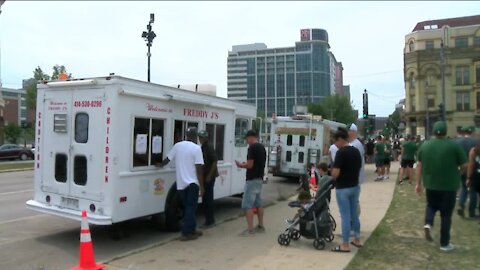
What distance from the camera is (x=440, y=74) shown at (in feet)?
243

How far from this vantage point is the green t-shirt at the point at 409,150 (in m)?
16.7

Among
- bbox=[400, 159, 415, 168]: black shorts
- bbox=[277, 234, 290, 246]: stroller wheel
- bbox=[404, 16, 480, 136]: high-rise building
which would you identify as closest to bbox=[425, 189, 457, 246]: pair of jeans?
bbox=[277, 234, 290, 246]: stroller wheel

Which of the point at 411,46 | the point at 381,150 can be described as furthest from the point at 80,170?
the point at 411,46

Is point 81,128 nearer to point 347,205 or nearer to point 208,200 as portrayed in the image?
point 208,200

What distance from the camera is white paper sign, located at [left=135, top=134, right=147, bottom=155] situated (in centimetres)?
809

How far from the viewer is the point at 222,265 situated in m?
6.55

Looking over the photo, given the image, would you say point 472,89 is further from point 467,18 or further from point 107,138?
point 107,138

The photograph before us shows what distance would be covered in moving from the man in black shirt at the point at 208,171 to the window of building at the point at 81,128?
205 cm

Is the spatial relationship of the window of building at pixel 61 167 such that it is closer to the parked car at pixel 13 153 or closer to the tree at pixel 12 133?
the parked car at pixel 13 153

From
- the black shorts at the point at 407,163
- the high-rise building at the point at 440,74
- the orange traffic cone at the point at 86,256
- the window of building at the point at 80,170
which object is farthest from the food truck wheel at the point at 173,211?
the high-rise building at the point at 440,74

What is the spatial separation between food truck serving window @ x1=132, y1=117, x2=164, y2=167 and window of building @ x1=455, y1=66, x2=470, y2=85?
73.7 meters

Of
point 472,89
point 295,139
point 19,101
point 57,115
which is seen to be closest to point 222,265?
point 57,115

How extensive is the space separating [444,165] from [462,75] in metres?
73.6

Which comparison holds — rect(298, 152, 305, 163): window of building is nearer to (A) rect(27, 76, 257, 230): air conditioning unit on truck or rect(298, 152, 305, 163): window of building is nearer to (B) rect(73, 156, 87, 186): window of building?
(A) rect(27, 76, 257, 230): air conditioning unit on truck
